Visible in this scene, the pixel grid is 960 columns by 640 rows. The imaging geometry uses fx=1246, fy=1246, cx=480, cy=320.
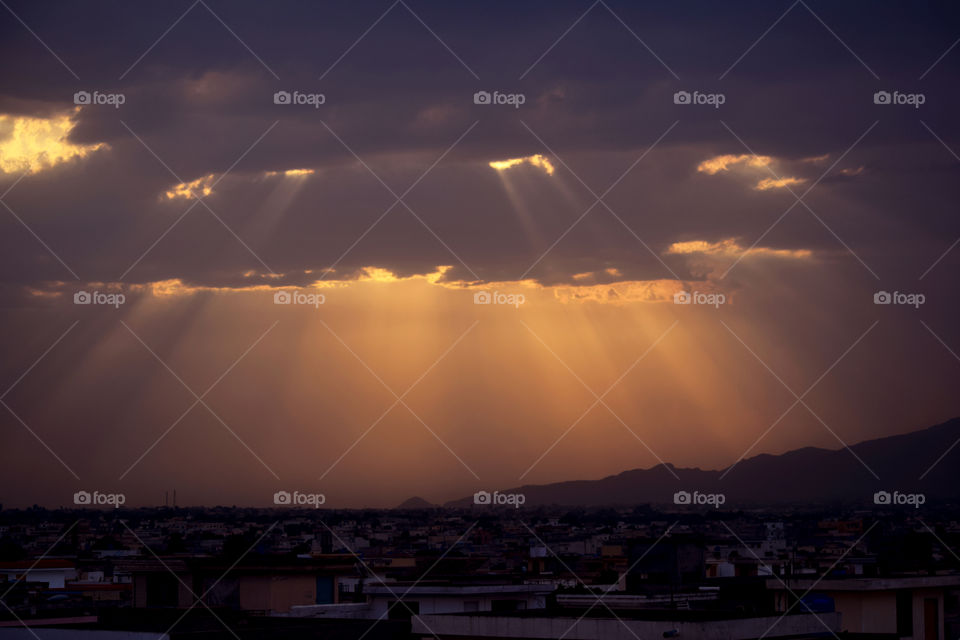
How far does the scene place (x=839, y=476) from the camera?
191 meters

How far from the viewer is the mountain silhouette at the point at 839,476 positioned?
144 metres

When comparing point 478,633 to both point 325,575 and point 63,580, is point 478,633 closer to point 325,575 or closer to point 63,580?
point 325,575

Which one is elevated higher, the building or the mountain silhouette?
the mountain silhouette

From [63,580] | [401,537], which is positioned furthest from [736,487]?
[63,580]

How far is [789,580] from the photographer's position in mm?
28531

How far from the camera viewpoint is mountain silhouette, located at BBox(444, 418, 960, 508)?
14362 cm

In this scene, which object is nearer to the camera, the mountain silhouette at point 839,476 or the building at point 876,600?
the building at point 876,600

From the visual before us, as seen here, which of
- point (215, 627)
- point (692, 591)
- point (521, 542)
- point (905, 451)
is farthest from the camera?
point (905, 451)

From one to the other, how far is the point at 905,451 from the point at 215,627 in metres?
135

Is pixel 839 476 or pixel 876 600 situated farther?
pixel 839 476

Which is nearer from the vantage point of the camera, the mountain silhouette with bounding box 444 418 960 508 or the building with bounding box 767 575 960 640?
the building with bounding box 767 575 960 640

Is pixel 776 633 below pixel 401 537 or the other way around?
below

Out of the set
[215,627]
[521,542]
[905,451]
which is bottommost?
[215,627]

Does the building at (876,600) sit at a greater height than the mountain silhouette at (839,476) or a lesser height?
lesser
